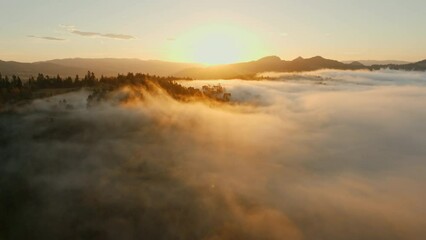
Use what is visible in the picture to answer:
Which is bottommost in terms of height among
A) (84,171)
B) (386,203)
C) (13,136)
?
(386,203)

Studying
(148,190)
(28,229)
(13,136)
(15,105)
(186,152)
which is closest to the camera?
(28,229)

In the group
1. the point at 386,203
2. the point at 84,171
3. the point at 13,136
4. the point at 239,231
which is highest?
the point at 13,136

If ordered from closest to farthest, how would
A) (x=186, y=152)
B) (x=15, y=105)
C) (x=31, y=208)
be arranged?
(x=31, y=208) → (x=15, y=105) → (x=186, y=152)

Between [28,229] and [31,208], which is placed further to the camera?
[31,208]

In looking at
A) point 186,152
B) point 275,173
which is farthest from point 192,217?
point 275,173

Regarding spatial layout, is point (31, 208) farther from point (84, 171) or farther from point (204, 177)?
point (204, 177)

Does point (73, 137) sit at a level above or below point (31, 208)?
above

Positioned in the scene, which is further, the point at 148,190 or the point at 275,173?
the point at 275,173

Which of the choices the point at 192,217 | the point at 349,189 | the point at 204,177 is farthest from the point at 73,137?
the point at 349,189

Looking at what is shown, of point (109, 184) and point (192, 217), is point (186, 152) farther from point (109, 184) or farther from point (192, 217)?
point (192, 217)
